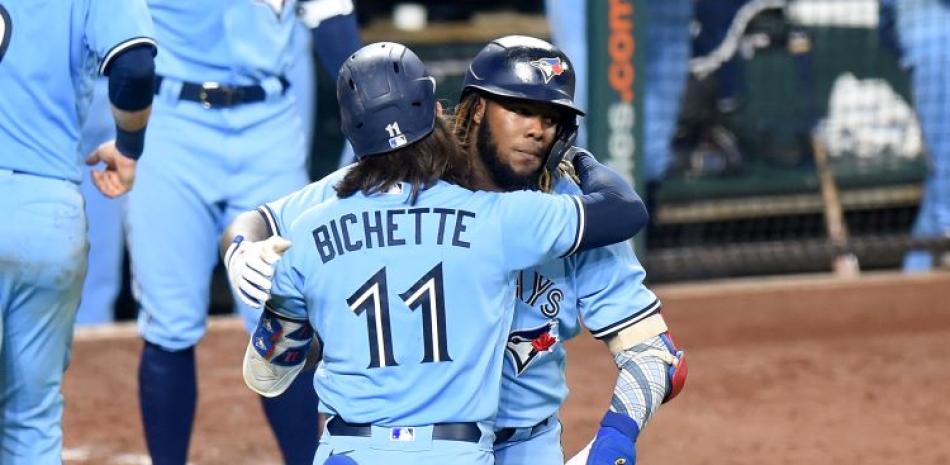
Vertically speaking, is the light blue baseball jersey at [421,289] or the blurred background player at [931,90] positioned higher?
the light blue baseball jersey at [421,289]

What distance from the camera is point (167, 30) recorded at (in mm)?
3938

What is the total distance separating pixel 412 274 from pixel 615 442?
1.42 feet

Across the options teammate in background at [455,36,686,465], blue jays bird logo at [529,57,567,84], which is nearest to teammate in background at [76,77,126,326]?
teammate in background at [455,36,686,465]

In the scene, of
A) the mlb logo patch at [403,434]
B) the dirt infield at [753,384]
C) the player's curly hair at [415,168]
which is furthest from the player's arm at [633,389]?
the dirt infield at [753,384]

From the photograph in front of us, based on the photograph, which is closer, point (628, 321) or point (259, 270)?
point (259, 270)

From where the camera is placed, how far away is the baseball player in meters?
2.55

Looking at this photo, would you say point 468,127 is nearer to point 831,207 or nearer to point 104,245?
point 104,245

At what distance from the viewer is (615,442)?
2625 mm

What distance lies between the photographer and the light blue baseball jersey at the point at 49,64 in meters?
3.18

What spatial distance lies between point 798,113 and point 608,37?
1.75 meters

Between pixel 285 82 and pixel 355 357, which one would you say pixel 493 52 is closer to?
pixel 355 357

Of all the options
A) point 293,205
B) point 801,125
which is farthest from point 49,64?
point 801,125

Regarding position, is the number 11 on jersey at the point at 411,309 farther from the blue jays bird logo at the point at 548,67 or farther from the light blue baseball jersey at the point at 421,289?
the blue jays bird logo at the point at 548,67

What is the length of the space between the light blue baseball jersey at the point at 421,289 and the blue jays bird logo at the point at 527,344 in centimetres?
20
